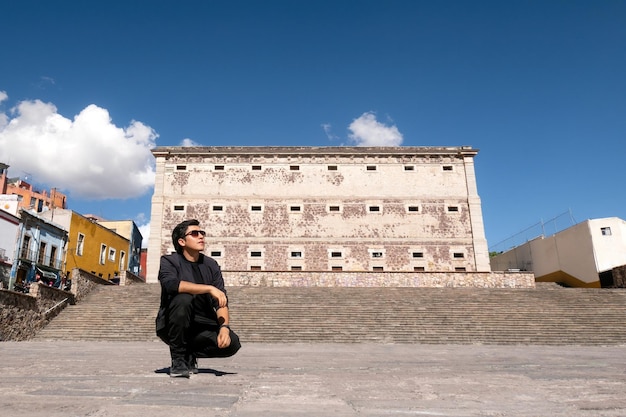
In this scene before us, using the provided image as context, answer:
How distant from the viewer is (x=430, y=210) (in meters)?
28.8

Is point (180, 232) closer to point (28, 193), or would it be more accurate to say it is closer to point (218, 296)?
point (218, 296)

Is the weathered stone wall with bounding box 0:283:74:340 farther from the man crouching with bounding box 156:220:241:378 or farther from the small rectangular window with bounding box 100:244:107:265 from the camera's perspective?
the small rectangular window with bounding box 100:244:107:265

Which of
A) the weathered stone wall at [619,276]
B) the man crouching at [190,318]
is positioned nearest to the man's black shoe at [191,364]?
the man crouching at [190,318]

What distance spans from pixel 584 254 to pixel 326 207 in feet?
52.7

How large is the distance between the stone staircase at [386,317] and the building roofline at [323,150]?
13.4 m

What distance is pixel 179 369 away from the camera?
3436 millimetres

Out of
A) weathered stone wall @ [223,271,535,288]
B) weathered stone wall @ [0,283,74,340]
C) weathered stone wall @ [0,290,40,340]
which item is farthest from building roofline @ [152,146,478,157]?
weathered stone wall @ [0,290,40,340]

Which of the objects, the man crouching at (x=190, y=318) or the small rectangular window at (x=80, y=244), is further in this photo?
the small rectangular window at (x=80, y=244)

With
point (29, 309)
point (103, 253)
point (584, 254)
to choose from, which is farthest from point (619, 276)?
point (103, 253)

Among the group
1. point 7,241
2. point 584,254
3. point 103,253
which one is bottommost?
point 584,254

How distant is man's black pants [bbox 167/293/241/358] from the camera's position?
349 centimetres

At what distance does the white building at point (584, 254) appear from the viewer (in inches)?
982

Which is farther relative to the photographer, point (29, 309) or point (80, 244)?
point (80, 244)

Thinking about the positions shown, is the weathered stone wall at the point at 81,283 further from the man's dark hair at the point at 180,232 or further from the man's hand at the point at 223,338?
the man's hand at the point at 223,338
